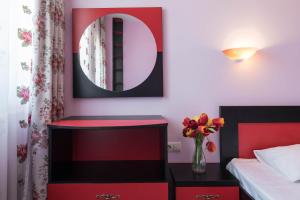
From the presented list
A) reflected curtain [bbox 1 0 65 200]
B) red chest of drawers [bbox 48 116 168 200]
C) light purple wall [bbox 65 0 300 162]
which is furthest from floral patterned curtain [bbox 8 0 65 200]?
light purple wall [bbox 65 0 300 162]

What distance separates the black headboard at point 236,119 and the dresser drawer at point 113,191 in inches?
26.6

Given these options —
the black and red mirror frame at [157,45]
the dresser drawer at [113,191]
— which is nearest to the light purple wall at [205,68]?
the black and red mirror frame at [157,45]

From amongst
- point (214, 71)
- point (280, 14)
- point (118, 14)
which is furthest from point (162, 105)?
point (280, 14)

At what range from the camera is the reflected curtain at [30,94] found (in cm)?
123

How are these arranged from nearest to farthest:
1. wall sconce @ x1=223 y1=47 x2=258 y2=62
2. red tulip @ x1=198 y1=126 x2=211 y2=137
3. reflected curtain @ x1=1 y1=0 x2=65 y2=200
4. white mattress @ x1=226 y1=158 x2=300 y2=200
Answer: white mattress @ x1=226 y1=158 x2=300 y2=200 → reflected curtain @ x1=1 y1=0 x2=65 y2=200 → red tulip @ x1=198 y1=126 x2=211 y2=137 → wall sconce @ x1=223 y1=47 x2=258 y2=62

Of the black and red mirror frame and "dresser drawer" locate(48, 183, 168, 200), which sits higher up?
the black and red mirror frame

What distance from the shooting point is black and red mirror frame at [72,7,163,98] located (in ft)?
5.86

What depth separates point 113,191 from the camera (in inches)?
51.1

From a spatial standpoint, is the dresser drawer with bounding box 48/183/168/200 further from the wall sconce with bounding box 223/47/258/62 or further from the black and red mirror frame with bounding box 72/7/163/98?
the wall sconce with bounding box 223/47/258/62

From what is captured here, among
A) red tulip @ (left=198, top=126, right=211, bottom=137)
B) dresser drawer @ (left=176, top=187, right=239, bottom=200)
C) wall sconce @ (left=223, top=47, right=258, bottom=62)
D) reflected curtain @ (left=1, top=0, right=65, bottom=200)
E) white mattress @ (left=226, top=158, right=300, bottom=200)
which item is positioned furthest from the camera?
wall sconce @ (left=223, top=47, right=258, bottom=62)

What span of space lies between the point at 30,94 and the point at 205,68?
1.25m

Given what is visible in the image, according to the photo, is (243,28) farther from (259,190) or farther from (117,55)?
(259,190)

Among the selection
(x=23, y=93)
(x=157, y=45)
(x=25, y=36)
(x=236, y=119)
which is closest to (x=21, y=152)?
(x=23, y=93)

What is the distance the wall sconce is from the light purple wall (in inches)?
2.6
